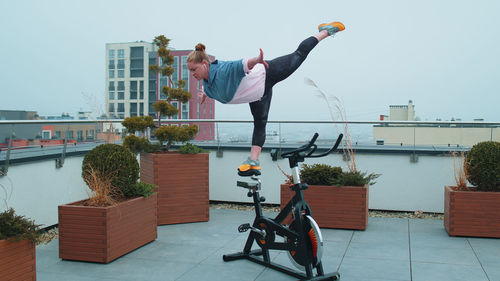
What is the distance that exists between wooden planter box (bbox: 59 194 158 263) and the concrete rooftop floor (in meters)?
0.09

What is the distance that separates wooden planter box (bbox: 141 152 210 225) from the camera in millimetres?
5152

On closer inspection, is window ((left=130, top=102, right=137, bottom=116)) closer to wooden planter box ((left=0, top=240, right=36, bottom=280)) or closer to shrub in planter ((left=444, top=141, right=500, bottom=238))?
shrub in planter ((left=444, top=141, right=500, bottom=238))

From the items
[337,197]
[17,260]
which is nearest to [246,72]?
[17,260]

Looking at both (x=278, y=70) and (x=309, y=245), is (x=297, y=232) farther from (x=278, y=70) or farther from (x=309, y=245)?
(x=278, y=70)

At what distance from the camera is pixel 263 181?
21.0ft

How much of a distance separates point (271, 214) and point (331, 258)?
2032mm

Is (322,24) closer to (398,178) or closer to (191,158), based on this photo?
(191,158)

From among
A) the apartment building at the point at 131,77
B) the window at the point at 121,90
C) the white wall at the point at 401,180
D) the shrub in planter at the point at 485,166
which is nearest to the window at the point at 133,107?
the apartment building at the point at 131,77

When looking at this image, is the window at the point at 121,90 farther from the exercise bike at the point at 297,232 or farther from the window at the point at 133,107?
the exercise bike at the point at 297,232

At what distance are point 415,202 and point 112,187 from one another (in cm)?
399

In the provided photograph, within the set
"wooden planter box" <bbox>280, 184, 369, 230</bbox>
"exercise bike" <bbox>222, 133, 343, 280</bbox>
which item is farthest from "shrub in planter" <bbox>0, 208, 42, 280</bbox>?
"wooden planter box" <bbox>280, 184, 369, 230</bbox>

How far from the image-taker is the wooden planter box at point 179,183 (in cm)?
515

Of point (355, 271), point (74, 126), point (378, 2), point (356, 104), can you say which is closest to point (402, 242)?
point (355, 271)

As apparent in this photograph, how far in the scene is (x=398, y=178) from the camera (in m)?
5.92
